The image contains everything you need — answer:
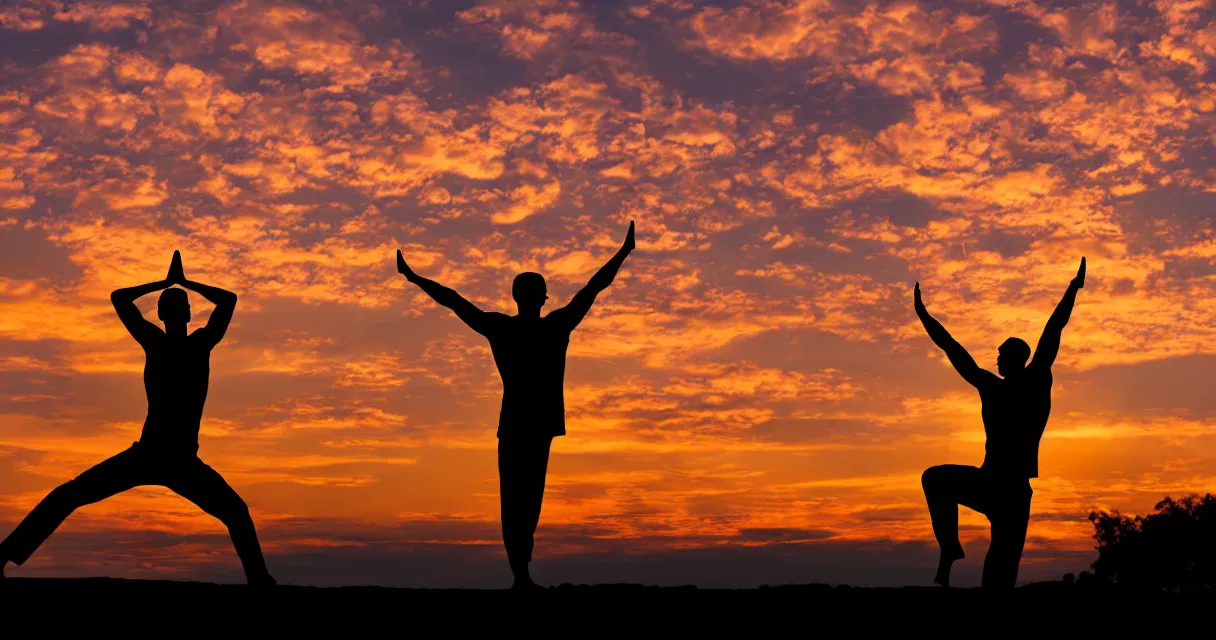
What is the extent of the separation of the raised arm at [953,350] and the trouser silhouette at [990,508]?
2.98 ft

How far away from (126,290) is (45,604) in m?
3.15

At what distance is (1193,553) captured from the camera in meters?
44.8

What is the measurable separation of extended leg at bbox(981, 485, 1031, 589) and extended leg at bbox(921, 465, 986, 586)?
0.21m

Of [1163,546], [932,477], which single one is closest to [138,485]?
[932,477]

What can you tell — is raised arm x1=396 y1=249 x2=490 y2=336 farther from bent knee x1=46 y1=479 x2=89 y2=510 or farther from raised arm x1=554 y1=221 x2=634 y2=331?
bent knee x1=46 y1=479 x2=89 y2=510

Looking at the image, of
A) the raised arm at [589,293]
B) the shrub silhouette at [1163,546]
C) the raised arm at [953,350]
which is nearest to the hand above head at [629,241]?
the raised arm at [589,293]

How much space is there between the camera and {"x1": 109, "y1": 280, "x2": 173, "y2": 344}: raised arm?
1096 cm

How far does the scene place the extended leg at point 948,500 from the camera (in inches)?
469

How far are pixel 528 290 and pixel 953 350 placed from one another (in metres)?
4.35

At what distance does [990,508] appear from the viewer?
1191 cm

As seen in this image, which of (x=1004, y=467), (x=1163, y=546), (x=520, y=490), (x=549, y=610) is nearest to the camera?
(x=549, y=610)

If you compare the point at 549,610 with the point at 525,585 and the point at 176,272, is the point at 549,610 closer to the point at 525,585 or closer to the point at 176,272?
the point at 525,585

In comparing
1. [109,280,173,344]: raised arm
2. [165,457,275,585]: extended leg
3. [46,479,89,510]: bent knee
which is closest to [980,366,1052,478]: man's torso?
[165,457,275,585]: extended leg

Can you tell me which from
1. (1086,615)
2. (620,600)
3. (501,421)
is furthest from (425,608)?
(1086,615)
